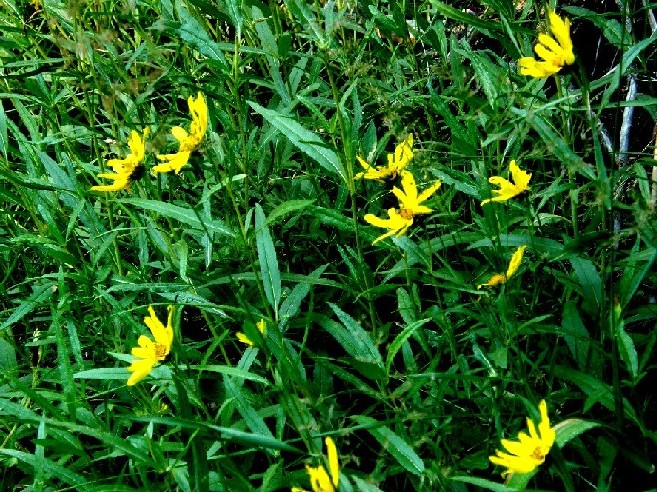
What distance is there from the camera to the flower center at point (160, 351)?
3.59 feet

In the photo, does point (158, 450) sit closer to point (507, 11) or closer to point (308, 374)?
point (308, 374)

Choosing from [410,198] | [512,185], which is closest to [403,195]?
[410,198]

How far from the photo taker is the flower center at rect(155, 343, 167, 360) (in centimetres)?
109

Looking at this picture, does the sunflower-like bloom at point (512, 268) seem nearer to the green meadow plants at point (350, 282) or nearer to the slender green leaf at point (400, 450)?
the green meadow plants at point (350, 282)

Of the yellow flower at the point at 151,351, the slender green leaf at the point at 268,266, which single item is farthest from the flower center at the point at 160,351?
Answer: the slender green leaf at the point at 268,266

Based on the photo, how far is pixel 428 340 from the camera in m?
1.37

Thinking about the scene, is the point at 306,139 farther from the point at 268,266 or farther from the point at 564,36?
the point at 564,36

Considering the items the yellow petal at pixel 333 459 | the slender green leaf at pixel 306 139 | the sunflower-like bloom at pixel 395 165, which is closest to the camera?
the yellow petal at pixel 333 459

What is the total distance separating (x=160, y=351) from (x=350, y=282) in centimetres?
47

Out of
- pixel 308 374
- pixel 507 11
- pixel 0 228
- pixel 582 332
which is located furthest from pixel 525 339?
pixel 0 228

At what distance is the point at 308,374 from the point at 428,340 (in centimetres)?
28

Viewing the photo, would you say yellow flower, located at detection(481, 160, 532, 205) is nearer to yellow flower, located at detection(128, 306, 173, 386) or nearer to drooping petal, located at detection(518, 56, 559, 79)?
drooping petal, located at detection(518, 56, 559, 79)

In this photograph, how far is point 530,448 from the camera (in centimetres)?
87

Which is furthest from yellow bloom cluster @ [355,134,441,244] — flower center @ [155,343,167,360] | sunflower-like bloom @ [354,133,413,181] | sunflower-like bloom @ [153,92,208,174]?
flower center @ [155,343,167,360]
